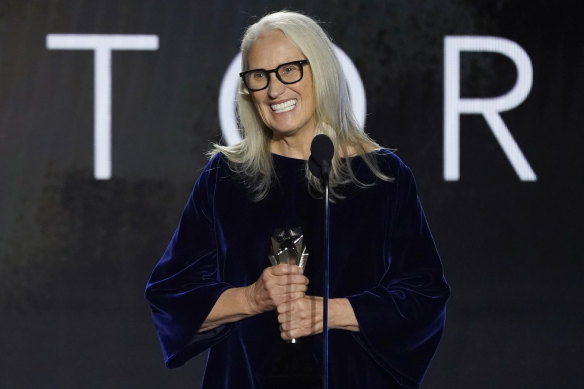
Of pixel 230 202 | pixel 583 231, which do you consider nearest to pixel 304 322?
pixel 230 202

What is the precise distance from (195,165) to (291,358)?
2.04 meters

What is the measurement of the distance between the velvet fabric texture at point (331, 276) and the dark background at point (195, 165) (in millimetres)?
1838

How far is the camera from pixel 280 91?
181 cm

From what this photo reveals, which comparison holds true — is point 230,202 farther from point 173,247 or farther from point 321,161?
point 321,161

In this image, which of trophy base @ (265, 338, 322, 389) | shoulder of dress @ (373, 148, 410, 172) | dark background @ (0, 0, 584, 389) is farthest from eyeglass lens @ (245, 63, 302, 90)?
dark background @ (0, 0, 584, 389)

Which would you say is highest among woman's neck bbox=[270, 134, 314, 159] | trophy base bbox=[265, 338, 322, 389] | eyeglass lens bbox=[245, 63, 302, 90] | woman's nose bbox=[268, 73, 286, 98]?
eyeglass lens bbox=[245, 63, 302, 90]

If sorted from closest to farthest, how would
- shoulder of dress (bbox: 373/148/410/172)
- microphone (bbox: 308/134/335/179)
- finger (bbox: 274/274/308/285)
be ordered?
microphone (bbox: 308/134/335/179) → finger (bbox: 274/274/308/285) → shoulder of dress (bbox: 373/148/410/172)

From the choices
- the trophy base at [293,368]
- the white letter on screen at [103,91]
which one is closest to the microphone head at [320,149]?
the trophy base at [293,368]

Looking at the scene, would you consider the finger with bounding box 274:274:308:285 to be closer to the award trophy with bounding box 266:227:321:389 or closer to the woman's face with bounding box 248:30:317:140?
the award trophy with bounding box 266:227:321:389

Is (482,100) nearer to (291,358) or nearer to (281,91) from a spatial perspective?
(281,91)

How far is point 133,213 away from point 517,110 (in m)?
1.67

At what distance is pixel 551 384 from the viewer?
12.4 feet

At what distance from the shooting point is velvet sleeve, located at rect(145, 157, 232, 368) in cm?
183

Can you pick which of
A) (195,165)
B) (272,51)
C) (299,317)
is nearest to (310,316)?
(299,317)
